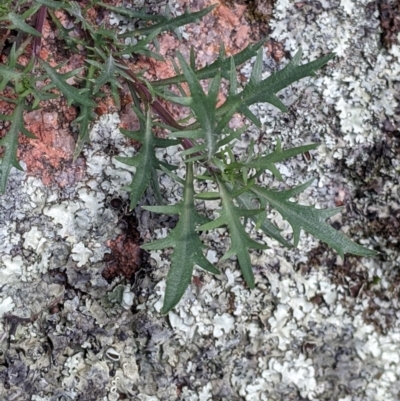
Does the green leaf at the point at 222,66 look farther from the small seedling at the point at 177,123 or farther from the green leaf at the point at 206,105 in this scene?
the green leaf at the point at 206,105

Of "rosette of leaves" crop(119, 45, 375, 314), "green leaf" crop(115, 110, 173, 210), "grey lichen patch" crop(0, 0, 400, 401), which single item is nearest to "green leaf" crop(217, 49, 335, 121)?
"rosette of leaves" crop(119, 45, 375, 314)

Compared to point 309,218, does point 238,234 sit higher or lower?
lower

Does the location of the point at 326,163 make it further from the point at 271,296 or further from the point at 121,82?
the point at 121,82

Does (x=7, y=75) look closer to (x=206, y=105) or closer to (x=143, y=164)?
(x=143, y=164)

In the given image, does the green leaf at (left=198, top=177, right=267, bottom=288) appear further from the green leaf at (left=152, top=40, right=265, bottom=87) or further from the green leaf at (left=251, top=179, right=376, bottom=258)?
the green leaf at (left=152, top=40, right=265, bottom=87)

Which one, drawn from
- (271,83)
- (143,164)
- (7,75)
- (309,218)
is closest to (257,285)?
(309,218)

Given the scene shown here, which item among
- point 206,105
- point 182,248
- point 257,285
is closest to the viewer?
point 206,105

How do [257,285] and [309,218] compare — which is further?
[257,285]

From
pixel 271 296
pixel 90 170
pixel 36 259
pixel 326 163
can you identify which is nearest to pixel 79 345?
pixel 36 259
